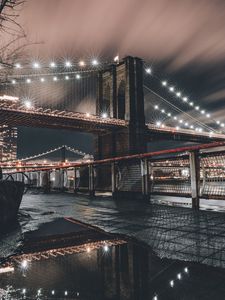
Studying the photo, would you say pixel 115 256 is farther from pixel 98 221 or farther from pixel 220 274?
pixel 98 221

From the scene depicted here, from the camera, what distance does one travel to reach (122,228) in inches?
107

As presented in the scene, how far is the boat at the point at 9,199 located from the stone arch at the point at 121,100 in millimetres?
33986

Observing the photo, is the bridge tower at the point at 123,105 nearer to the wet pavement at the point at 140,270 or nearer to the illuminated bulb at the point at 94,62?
the illuminated bulb at the point at 94,62

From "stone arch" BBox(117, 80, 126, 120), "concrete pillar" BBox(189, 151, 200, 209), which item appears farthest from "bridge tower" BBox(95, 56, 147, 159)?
"concrete pillar" BBox(189, 151, 200, 209)

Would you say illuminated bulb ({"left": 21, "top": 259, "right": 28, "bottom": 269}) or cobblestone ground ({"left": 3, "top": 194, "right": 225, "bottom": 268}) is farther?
cobblestone ground ({"left": 3, "top": 194, "right": 225, "bottom": 268})

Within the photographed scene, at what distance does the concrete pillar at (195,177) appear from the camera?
4314 millimetres

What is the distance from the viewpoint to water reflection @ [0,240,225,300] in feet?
3.93

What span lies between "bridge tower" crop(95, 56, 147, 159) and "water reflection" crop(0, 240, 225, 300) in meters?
29.5

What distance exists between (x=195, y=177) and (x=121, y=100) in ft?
113

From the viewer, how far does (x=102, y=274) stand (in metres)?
1.44

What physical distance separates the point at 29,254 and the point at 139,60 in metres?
36.9

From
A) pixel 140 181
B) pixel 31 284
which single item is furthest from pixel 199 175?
pixel 31 284

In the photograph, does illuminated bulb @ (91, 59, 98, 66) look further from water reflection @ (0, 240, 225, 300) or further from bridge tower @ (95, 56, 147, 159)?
water reflection @ (0, 240, 225, 300)

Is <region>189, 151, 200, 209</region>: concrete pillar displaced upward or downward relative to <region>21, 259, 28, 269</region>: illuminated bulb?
upward
